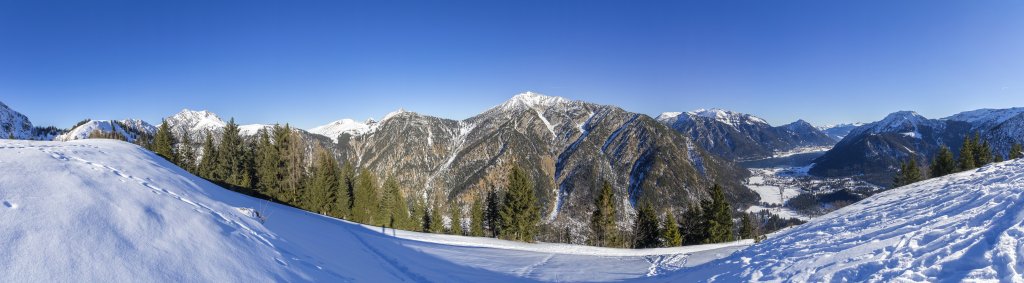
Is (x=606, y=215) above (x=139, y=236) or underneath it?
underneath

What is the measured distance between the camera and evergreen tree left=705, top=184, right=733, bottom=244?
141 feet

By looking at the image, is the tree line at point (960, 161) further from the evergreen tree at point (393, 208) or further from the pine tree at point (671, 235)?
the evergreen tree at point (393, 208)

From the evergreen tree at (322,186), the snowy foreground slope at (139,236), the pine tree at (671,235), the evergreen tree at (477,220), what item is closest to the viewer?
the snowy foreground slope at (139,236)

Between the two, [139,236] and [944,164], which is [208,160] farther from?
[944,164]

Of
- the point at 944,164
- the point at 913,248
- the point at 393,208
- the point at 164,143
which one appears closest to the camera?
the point at 913,248

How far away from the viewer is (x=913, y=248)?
9.38 m

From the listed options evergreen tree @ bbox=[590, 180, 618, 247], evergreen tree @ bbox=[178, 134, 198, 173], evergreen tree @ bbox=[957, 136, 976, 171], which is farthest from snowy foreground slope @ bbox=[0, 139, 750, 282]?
evergreen tree @ bbox=[957, 136, 976, 171]

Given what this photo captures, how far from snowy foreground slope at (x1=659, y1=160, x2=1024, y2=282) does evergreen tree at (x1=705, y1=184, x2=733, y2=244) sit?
27.7m

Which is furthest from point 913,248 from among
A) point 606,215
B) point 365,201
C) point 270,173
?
point 365,201

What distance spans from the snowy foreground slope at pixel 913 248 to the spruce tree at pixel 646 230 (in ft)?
99.0

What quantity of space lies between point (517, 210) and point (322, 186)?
19253 mm

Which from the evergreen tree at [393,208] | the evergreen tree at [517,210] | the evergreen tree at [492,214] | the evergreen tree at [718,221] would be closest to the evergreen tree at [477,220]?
the evergreen tree at [492,214]

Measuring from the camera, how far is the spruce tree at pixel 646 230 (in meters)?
45.8

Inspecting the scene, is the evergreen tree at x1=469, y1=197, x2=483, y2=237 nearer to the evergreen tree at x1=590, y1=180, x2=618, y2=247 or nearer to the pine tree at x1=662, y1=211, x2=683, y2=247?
the evergreen tree at x1=590, y1=180, x2=618, y2=247
